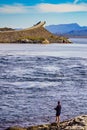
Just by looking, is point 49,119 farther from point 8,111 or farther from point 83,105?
point 83,105

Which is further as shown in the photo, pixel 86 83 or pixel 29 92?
pixel 86 83

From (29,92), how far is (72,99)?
6.17 metres

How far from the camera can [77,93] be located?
54.6 meters

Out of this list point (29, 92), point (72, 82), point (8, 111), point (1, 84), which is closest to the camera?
point (8, 111)

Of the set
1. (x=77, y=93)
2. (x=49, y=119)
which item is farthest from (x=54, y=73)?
(x=49, y=119)

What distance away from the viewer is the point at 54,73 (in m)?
77.2

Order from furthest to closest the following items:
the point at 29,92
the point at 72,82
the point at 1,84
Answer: the point at 72,82, the point at 1,84, the point at 29,92

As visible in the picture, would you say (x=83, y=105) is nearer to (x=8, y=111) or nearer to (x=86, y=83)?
(x=8, y=111)

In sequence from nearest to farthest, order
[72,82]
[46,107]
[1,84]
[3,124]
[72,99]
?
1. [3,124]
2. [46,107]
3. [72,99]
4. [1,84]
5. [72,82]

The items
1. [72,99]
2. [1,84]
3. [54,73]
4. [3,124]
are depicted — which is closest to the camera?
[3,124]

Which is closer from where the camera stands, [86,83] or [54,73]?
[86,83]

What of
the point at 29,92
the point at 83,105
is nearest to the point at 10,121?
the point at 83,105

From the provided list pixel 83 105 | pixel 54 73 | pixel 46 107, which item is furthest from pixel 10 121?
pixel 54 73

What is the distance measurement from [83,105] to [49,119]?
7712 mm
